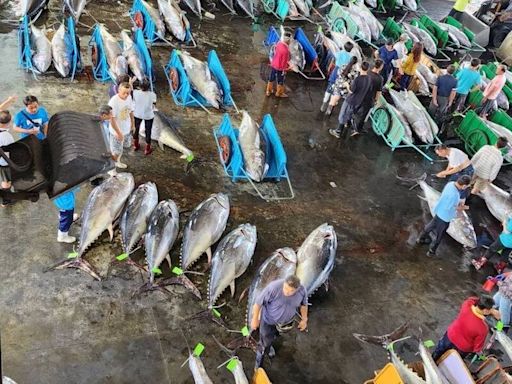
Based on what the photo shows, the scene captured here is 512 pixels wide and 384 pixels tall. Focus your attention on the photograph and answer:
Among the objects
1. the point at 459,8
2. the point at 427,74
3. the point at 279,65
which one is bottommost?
the point at 427,74

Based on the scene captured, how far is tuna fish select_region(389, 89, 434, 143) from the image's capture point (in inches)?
432

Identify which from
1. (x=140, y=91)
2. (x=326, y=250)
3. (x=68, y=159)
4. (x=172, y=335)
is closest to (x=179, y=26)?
(x=140, y=91)

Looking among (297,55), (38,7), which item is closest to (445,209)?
(297,55)

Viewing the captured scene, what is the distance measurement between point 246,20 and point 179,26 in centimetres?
287

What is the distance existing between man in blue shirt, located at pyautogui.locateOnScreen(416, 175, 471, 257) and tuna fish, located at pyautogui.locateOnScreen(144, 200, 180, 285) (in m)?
4.17

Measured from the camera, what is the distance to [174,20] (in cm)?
1270

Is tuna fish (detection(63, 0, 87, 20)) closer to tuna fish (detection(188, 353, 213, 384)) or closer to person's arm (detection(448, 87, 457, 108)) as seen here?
person's arm (detection(448, 87, 457, 108))

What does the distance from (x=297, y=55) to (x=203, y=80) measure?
301cm

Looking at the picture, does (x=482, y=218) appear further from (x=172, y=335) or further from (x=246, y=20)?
(x=246, y=20)

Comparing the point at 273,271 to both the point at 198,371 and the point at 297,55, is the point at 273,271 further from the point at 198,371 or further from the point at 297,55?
the point at 297,55

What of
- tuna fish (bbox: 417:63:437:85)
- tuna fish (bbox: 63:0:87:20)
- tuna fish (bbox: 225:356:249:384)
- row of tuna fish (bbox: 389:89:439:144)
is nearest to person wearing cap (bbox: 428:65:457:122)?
row of tuna fish (bbox: 389:89:439:144)

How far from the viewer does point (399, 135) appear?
10.4 metres

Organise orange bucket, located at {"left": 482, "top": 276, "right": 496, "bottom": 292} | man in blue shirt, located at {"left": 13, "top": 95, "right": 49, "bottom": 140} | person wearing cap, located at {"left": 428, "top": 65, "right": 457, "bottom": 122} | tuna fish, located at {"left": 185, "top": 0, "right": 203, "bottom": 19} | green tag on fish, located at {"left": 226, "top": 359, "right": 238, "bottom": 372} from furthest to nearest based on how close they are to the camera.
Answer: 1. tuna fish, located at {"left": 185, "top": 0, "right": 203, "bottom": 19}
2. person wearing cap, located at {"left": 428, "top": 65, "right": 457, "bottom": 122}
3. orange bucket, located at {"left": 482, "top": 276, "right": 496, "bottom": 292}
4. man in blue shirt, located at {"left": 13, "top": 95, "right": 49, "bottom": 140}
5. green tag on fish, located at {"left": 226, "top": 359, "right": 238, "bottom": 372}

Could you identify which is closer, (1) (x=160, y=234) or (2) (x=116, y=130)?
(1) (x=160, y=234)
